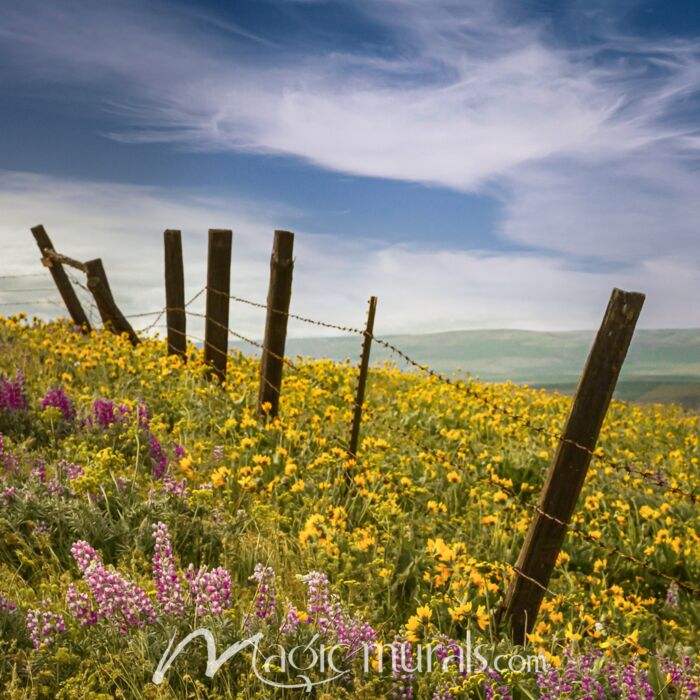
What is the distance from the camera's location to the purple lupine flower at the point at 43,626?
3.48m

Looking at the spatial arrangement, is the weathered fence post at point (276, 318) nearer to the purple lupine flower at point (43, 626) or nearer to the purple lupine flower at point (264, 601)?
the purple lupine flower at point (264, 601)

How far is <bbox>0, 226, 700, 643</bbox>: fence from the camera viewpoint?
4410 mm

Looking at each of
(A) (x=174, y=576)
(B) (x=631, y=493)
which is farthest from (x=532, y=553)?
(B) (x=631, y=493)

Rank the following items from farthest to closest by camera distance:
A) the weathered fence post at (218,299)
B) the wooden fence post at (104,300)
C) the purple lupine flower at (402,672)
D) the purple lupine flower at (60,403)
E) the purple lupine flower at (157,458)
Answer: the wooden fence post at (104,300) → the weathered fence post at (218,299) → the purple lupine flower at (60,403) → the purple lupine flower at (157,458) → the purple lupine flower at (402,672)

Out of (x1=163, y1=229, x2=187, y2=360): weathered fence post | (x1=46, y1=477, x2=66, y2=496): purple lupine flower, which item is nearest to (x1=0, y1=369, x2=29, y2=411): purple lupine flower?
(x1=46, y1=477, x2=66, y2=496): purple lupine flower

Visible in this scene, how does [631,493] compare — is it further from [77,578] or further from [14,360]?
[14,360]

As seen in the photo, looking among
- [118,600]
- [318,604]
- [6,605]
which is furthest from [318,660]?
[6,605]

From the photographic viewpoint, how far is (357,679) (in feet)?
10.3

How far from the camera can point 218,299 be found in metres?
10.1

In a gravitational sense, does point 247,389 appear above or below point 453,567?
above

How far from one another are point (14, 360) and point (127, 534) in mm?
6118

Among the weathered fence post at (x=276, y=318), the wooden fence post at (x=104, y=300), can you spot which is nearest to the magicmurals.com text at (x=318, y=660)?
the weathered fence post at (x=276, y=318)

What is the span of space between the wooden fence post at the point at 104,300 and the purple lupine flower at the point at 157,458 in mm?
6459

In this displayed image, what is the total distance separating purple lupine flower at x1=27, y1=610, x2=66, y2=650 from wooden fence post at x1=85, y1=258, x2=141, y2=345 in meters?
9.33
